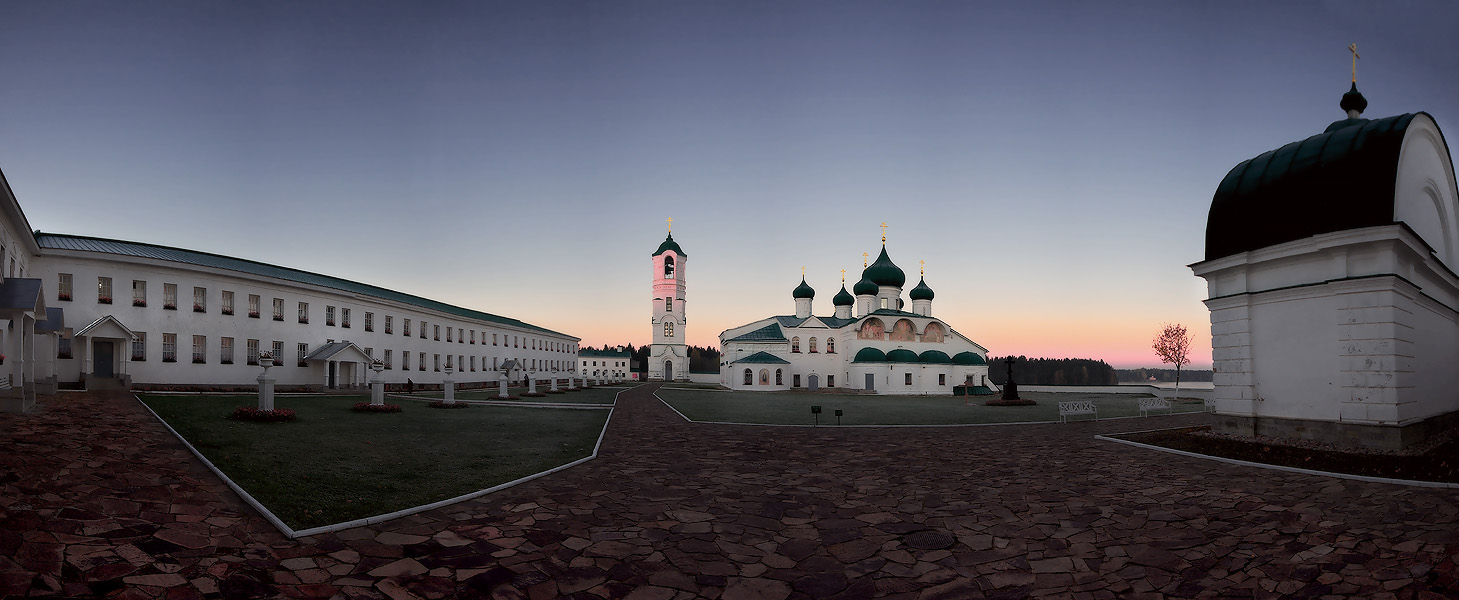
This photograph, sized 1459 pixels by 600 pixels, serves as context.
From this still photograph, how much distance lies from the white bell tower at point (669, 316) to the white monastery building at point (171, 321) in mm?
37211

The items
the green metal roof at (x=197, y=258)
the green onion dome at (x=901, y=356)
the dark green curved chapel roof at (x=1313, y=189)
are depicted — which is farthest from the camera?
Answer: the green onion dome at (x=901, y=356)

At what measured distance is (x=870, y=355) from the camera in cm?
4822

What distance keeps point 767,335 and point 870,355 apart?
11.6m

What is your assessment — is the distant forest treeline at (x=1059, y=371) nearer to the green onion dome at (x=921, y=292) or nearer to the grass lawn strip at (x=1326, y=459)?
the green onion dome at (x=921, y=292)

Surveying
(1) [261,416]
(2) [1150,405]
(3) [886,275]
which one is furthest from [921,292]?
(1) [261,416]

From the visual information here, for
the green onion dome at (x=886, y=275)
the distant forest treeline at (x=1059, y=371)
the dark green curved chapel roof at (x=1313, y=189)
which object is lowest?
the distant forest treeline at (x=1059, y=371)

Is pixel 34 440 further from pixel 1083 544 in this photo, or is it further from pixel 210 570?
pixel 1083 544

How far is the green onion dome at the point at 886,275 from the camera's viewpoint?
54.8m

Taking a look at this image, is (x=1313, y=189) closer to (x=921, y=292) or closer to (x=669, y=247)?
(x=921, y=292)

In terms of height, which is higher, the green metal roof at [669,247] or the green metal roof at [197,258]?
the green metal roof at [669,247]

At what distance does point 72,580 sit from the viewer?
14.8ft

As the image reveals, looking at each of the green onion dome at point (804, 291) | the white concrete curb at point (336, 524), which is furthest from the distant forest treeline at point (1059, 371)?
the white concrete curb at point (336, 524)

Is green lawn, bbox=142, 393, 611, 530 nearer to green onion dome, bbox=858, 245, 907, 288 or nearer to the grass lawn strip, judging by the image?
the grass lawn strip

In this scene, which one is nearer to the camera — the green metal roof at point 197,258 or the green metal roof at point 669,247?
the green metal roof at point 197,258
